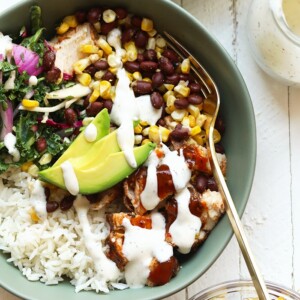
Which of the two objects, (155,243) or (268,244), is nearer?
(155,243)

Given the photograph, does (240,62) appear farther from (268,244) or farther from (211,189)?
(268,244)

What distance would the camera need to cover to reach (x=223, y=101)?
2.35m

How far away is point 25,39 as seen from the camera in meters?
2.27

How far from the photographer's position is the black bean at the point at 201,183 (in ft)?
7.46

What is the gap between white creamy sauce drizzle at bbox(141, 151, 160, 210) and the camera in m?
2.22

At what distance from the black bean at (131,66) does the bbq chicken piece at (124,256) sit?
1.71 feet

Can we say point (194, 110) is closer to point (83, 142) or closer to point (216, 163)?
point (216, 163)

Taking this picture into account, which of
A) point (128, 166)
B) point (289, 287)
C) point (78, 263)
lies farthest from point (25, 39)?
point (289, 287)

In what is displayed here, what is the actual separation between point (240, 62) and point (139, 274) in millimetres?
899

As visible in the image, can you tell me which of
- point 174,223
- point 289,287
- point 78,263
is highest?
point 174,223

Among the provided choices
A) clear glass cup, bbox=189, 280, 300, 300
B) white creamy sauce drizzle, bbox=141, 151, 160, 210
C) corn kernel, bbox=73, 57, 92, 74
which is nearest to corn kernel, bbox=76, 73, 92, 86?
corn kernel, bbox=73, 57, 92, 74

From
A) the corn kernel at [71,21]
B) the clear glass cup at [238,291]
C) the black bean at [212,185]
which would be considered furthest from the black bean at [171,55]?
the clear glass cup at [238,291]

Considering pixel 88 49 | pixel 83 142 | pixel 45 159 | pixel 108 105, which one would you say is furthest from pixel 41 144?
pixel 88 49

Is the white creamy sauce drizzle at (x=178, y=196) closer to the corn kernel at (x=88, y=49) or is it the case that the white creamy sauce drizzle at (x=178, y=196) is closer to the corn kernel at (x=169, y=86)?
the corn kernel at (x=169, y=86)
